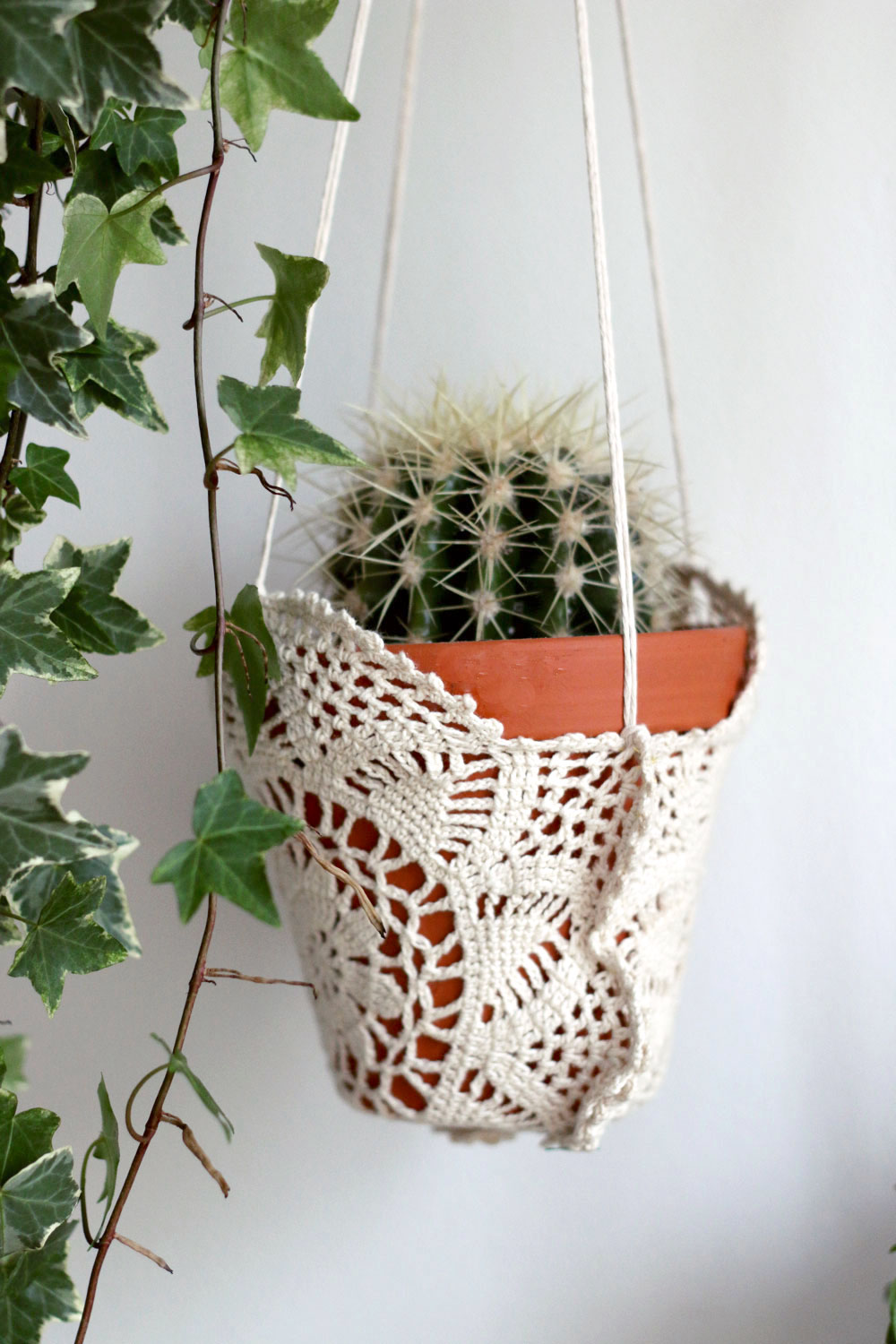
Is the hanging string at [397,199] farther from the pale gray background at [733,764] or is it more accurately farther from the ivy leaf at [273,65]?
the ivy leaf at [273,65]

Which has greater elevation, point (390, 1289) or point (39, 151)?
point (39, 151)

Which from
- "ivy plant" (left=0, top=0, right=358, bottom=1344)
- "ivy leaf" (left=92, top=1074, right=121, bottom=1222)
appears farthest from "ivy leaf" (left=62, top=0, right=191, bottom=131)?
"ivy leaf" (left=92, top=1074, right=121, bottom=1222)

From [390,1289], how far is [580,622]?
723 millimetres

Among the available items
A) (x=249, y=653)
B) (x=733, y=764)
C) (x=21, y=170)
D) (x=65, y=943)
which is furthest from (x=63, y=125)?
(x=733, y=764)

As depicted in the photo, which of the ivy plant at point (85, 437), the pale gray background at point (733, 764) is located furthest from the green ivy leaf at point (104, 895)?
the pale gray background at point (733, 764)

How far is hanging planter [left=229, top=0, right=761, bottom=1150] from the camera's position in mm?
562

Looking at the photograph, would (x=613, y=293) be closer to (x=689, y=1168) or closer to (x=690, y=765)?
(x=690, y=765)

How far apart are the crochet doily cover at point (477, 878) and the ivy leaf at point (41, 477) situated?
14cm

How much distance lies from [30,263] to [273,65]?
150mm

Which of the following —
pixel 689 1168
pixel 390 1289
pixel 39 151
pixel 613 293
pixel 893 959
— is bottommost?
pixel 390 1289

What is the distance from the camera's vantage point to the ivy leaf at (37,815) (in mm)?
434

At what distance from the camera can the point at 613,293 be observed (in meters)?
0.95

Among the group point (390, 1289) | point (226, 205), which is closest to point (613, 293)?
point (226, 205)

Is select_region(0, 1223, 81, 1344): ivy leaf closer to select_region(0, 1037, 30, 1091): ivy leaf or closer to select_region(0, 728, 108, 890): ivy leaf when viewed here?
select_region(0, 1037, 30, 1091): ivy leaf
